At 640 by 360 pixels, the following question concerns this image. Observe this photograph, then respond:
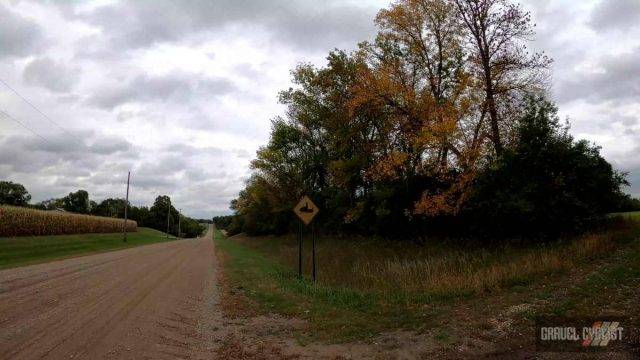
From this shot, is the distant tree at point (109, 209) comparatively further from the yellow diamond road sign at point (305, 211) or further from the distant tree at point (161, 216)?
the yellow diamond road sign at point (305, 211)

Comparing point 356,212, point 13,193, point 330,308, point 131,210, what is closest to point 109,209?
point 131,210

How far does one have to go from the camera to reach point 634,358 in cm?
561

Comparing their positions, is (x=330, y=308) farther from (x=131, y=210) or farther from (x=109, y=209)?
(x=109, y=209)

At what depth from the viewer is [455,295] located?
33.8 feet

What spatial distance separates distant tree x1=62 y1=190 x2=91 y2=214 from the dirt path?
487ft

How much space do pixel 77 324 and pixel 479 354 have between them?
739 cm

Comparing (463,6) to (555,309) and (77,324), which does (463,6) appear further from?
(77,324)

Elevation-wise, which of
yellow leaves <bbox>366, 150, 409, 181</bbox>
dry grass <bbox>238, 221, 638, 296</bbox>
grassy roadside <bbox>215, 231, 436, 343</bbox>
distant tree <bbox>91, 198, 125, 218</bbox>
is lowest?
grassy roadside <bbox>215, 231, 436, 343</bbox>

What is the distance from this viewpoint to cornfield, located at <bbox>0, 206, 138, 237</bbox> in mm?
38066

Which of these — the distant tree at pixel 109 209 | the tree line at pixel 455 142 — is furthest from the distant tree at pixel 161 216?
the tree line at pixel 455 142

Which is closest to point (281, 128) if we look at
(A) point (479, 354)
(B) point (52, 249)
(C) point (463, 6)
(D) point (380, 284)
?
(B) point (52, 249)

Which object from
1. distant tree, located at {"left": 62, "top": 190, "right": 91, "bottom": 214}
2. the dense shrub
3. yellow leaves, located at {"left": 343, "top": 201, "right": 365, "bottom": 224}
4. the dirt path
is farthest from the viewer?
distant tree, located at {"left": 62, "top": 190, "right": 91, "bottom": 214}

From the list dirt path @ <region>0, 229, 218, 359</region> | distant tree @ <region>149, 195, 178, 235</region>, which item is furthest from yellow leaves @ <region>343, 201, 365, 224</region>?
distant tree @ <region>149, 195, 178, 235</region>

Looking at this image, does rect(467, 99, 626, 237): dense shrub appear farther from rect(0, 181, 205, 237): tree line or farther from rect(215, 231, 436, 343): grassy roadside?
rect(0, 181, 205, 237): tree line
